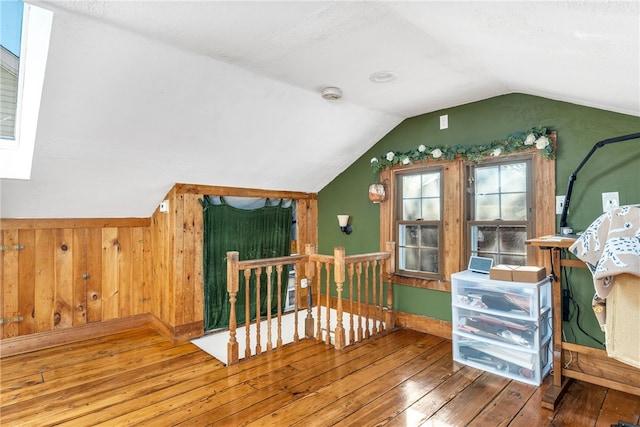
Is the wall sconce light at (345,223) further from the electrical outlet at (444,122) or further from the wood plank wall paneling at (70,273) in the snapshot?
the wood plank wall paneling at (70,273)

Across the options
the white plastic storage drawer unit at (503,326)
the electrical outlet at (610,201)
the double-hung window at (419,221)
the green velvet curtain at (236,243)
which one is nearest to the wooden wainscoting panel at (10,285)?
the green velvet curtain at (236,243)

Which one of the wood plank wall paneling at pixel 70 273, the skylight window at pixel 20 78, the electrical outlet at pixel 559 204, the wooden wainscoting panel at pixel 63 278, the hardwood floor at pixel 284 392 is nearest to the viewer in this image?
the skylight window at pixel 20 78

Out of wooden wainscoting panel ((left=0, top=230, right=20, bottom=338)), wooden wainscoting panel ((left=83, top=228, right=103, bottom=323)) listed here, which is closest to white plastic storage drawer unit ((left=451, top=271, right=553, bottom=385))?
wooden wainscoting panel ((left=83, top=228, right=103, bottom=323))

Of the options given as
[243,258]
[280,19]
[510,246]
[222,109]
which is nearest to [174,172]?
[222,109]

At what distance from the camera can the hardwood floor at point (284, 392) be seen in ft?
7.16

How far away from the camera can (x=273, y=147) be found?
362cm

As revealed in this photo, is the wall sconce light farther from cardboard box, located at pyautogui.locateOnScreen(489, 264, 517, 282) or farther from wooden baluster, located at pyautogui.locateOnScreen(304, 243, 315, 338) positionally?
cardboard box, located at pyautogui.locateOnScreen(489, 264, 517, 282)

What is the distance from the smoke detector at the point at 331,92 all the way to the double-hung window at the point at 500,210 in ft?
5.13

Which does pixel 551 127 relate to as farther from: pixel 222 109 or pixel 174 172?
pixel 174 172

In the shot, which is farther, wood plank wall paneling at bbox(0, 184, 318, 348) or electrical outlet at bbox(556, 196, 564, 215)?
wood plank wall paneling at bbox(0, 184, 318, 348)

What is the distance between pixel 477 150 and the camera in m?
3.33

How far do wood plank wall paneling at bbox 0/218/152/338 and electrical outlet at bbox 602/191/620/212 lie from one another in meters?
4.50

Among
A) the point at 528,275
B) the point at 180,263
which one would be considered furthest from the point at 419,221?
the point at 180,263

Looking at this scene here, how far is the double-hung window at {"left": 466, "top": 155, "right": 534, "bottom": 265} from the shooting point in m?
3.15
